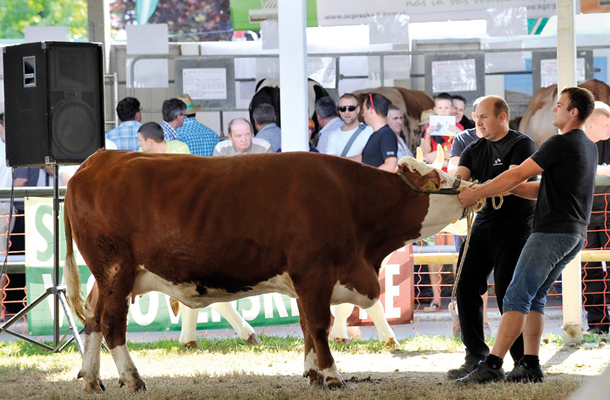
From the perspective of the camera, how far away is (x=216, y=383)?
4676 millimetres

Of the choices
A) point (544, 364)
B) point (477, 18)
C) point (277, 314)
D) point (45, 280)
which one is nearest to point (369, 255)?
point (544, 364)

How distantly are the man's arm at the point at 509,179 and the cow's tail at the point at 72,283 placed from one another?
238 centimetres

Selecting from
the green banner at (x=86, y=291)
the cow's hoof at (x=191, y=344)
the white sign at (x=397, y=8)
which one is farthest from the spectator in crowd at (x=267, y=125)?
the cow's hoof at (x=191, y=344)

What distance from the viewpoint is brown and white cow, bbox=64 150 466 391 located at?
432cm

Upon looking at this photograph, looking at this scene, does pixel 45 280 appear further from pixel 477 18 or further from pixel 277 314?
pixel 477 18

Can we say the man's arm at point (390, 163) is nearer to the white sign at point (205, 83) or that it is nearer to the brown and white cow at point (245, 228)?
the white sign at point (205, 83)

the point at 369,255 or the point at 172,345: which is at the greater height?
the point at 369,255

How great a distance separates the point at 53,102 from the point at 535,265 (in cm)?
364

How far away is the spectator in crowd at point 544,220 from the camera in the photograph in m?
4.33

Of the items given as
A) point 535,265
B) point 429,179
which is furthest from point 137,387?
point 535,265

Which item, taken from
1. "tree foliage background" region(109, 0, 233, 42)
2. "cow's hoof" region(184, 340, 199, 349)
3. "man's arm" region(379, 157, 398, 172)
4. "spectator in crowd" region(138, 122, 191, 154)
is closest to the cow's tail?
A: "cow's hoof" region(184, 340, 199, 349)

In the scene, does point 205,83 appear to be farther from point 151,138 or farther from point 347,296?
point 347,296

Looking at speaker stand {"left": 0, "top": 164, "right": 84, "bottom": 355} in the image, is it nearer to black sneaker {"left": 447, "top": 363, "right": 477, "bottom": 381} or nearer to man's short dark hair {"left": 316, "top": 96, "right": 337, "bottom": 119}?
black sneaker {"left": 447, "top": 363, "right": 477, "bottom": 381}

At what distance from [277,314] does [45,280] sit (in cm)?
192
